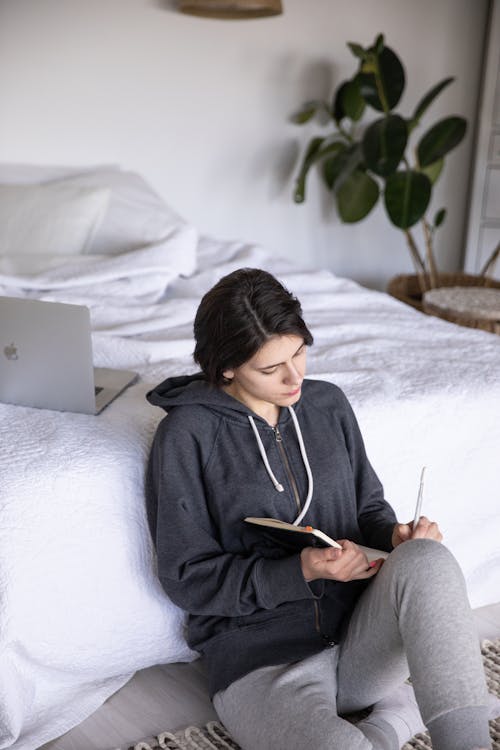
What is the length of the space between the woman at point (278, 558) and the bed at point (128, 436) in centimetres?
13

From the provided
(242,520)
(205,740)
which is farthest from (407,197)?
(205,740)

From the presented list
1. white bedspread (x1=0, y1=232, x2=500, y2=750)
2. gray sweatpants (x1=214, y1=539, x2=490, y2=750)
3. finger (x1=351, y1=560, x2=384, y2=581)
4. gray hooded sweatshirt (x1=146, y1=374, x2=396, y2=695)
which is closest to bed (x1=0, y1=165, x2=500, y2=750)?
white bedspread (x1=0, y1=232, x2=500, y2=750)

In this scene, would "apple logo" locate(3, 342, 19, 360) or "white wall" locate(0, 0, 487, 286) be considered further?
"white wall" locate(0, 0, 487, 286)

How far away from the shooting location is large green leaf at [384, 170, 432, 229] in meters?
3.04

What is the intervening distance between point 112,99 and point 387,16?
124 centimetres

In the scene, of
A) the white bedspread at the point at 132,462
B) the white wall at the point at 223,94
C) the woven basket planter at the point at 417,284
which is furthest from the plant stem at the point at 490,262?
the white bedspread at the point at 132,462

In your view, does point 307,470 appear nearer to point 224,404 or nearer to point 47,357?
point 224,404

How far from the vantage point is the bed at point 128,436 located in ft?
4.22

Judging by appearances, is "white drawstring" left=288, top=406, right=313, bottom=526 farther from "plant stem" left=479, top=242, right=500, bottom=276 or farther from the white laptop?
"plant stem" left=479, top=242, right=500, bottom=276

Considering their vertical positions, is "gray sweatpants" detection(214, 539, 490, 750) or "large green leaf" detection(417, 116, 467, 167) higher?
"large green leaf" detection(417, 116, 467, 167)

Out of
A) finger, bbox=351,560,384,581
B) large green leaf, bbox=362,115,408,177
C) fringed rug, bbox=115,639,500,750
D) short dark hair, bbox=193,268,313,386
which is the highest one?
large green leaf, bbox=362,115,408,177

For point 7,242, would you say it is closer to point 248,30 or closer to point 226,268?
point 226,268

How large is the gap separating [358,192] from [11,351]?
2.03 metres

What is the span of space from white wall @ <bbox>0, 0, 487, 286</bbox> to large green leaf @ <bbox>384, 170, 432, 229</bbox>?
571 millimetres
